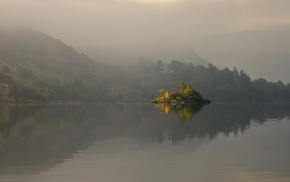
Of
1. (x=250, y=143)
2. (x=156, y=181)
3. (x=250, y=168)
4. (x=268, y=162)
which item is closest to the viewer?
(x=156, y=181)

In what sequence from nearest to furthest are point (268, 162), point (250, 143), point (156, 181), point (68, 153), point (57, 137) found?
point (156, 181) → point (268, 162) → point (68, 153) → point (250, 143) → point (57, 137)

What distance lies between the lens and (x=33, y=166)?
128 feet

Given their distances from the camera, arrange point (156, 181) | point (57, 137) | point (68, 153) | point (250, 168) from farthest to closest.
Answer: point (57, 137) → point (68, 153) → point (250, 168) → point (156, 181)

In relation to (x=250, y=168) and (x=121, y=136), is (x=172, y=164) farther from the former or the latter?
(x=121, y=136)

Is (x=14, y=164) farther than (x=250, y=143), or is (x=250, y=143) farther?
(x=250, y=143)

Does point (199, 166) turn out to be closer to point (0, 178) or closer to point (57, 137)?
point (0, 178)

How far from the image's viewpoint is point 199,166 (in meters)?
39.2

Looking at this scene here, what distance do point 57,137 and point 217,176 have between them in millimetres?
33734

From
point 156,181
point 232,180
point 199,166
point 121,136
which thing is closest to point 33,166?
point 156,181

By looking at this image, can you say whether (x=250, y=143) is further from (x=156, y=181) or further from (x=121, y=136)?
(x=156, y=181)

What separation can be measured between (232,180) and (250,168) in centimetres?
579

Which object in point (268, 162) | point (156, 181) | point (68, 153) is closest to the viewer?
point (156, 181)

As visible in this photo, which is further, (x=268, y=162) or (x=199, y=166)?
(x=268, y=162)

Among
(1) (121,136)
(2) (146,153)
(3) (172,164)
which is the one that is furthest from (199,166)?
(1) (121,136)
